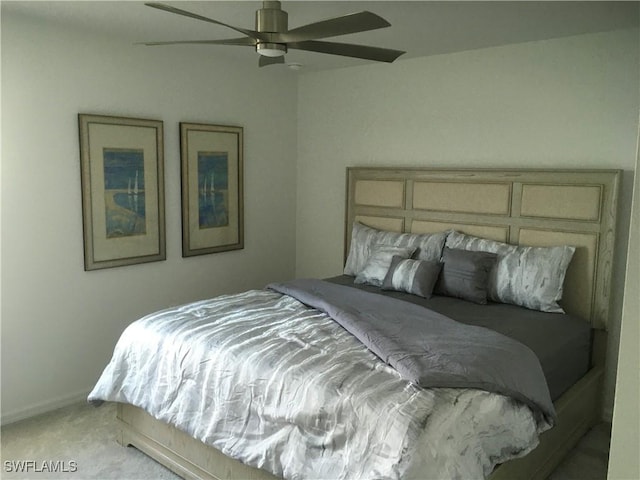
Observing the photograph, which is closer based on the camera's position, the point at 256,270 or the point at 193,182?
the point at 193,182

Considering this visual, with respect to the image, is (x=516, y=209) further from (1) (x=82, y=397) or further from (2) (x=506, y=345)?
(1) (x=82, y=397)

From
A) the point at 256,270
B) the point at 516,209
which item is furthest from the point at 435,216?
the point at 256,270

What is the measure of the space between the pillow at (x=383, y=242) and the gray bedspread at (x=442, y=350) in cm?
86

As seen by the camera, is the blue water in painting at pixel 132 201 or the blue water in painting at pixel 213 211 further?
the blue water in painting at pixel 213 211

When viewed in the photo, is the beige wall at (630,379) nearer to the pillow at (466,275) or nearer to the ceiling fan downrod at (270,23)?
the ceiling fan downrod at (270,23)

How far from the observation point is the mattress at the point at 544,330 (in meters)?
→ 2.74

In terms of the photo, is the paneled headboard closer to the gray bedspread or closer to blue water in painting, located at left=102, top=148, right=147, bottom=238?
the gray bedspread

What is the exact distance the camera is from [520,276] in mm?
3303

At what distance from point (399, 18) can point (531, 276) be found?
1691mm

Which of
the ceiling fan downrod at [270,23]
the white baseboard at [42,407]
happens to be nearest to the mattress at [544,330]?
the ceiling fan downrod at [270,23]

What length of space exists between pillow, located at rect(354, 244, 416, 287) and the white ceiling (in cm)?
138

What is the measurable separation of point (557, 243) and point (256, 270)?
94.9 inches

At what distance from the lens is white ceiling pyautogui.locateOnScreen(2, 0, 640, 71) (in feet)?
9.11

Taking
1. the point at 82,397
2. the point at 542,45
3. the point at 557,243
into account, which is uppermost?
the point at 542,45
